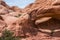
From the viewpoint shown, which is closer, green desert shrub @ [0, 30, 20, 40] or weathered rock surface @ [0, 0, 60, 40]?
green desert shrub @ [0, 30, 20, 40]

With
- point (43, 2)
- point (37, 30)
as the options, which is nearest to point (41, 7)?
point (43, 2)

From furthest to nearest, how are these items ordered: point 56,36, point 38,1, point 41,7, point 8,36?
point 38,1
point 41,7
point 56,36
point 8,36

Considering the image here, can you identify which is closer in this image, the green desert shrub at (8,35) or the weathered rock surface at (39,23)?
the green desert shrub at (8,35)

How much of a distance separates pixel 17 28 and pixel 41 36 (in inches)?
101

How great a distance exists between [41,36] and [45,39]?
59 centimetres

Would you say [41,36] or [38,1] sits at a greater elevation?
[38,1]

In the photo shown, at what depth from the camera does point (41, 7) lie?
76.6 feet

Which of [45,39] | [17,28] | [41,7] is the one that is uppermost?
[41,7]

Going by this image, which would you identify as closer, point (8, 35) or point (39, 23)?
point (8, 35)

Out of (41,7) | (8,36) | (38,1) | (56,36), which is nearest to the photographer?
(8,36)

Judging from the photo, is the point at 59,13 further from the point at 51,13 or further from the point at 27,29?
the point at 27,29

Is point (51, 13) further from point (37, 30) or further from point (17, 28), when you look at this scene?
point (17, 28)

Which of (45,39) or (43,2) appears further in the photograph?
(43,2)

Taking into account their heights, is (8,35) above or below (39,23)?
below
